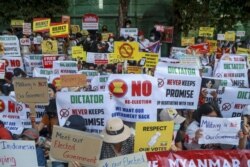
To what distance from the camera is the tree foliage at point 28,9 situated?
24.8m

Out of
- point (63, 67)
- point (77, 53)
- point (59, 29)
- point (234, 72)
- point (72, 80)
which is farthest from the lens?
point (59, 29)

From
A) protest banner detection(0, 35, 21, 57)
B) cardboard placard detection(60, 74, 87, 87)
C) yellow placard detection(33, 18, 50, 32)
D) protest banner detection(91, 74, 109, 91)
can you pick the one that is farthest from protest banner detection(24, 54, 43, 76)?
cardboard placard detection(60, 74, 87, 87)

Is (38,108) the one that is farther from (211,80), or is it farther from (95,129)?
(211,80)

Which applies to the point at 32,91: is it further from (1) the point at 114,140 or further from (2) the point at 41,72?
(2) the point at 41,72

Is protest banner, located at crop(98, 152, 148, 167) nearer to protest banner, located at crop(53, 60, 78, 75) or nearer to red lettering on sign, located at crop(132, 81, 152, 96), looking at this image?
red lettering on sign, located at crop(132, 81, 152, 96)

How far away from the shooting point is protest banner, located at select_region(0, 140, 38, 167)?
5.84 meters

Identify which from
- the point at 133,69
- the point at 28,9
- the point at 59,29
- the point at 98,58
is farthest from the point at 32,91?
the point at 28,9

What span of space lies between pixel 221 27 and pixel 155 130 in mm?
18658

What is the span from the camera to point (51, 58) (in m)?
13.5

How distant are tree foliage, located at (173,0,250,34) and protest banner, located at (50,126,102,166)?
62.1ft

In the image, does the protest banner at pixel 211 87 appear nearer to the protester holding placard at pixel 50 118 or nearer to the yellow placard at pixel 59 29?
the protester holding placard at pixel 50 118

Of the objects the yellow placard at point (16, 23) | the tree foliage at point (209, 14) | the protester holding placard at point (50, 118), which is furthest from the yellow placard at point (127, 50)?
the tree foliage at point (209, 14)

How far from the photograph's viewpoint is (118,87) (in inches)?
293

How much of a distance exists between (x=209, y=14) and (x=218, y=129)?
17828mm
